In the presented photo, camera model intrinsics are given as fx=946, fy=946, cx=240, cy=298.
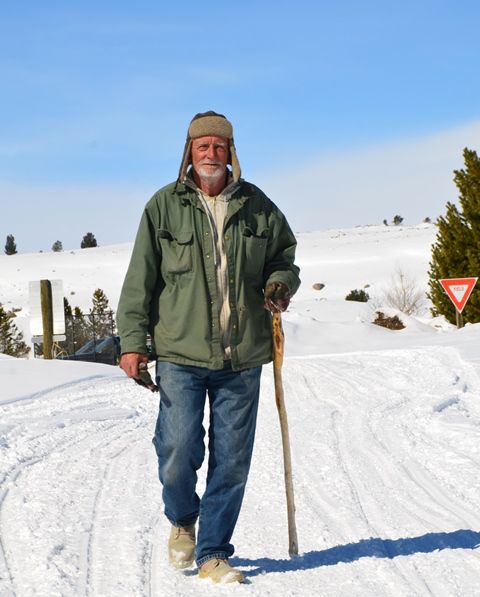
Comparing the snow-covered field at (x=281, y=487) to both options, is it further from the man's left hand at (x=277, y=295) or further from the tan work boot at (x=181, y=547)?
the man's left hand at (x=277, y=295)

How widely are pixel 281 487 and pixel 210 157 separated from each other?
2.85 metres

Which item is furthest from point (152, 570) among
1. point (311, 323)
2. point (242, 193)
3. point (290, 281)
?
point (311, 323)

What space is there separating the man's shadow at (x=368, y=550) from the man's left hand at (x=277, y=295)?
121cm

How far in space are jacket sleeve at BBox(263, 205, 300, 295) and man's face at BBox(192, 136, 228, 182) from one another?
1.15 ft

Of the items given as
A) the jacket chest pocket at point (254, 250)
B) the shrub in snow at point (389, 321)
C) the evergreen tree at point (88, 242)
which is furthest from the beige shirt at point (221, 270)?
the evergreen tree at point (88, 242)

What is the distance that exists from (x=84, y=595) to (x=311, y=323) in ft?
86.9

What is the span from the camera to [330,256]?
83875 mm

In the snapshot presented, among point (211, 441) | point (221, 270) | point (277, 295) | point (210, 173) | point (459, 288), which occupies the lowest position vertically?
point (459, 288)

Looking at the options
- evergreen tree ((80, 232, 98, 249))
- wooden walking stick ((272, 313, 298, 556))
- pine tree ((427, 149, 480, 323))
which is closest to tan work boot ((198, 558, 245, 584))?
wooden walking stick ((272, 313, 298, 556))

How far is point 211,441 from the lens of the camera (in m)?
4.38

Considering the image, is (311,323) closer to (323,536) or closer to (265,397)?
(265,397)

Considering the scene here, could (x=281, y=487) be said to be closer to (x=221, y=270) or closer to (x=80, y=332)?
(x=221, y=270)

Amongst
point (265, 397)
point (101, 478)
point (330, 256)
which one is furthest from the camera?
point (330, 256)

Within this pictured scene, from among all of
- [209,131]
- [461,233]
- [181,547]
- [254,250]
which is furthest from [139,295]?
[461,233]
